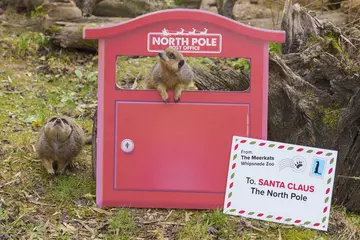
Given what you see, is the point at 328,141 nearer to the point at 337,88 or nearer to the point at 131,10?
the point at 337,88

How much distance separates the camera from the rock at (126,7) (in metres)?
9.98

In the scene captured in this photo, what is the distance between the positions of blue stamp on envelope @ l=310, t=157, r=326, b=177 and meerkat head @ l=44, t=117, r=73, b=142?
230cm

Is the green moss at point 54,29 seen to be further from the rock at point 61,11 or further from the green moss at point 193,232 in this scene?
the green moss at point 193,232

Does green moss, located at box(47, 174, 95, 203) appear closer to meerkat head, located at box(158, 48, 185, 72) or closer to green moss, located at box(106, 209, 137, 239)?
green moss, located at box(106, 209, 137, 239)

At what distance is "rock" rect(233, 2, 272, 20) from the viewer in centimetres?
959

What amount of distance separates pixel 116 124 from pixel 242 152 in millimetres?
1071

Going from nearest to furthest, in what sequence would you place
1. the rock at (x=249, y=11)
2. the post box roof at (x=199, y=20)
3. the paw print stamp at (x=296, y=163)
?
the post box roof at (x=199, y=20) < the paw print stamp at (x=296, y=163) < the rock at (x=249, y=11)

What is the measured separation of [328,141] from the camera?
487cm

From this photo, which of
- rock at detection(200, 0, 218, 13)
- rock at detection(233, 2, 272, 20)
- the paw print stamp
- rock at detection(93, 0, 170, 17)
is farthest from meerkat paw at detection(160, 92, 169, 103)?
rock at detection(200, 0, 218, 13)

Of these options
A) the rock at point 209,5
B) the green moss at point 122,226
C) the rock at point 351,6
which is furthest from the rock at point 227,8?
the green moss at point 122,226

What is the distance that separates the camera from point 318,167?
14.9 feet

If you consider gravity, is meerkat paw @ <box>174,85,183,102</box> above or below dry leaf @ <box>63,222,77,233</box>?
above

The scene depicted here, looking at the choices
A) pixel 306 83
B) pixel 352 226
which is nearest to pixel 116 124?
pixel 306 83

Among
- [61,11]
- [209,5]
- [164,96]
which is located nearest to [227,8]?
[209,5]
